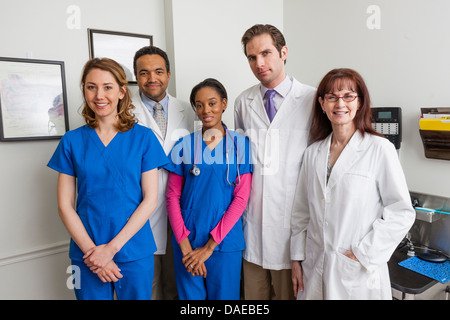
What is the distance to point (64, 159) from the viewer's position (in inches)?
51.4

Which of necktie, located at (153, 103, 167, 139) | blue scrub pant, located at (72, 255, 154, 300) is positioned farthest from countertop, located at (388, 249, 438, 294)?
necktie, located at (153, 103, 167, 139)

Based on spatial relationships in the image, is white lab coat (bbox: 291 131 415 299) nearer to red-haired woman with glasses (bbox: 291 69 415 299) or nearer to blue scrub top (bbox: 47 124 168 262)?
red-haired woman with glasses (bbox: 291 69 415 299)

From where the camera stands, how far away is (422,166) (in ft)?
5.43

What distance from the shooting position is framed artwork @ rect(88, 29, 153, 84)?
196cm

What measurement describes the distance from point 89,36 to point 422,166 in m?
2.06

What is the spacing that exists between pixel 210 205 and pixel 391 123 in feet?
3.56

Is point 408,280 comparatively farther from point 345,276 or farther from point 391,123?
point 391,123

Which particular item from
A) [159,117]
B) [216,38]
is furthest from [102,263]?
[216,38]

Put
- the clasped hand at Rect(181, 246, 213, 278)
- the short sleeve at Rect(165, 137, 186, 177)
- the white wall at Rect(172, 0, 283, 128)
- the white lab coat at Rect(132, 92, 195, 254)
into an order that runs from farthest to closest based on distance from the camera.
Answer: the white wall at Rect(172, 0, 283, 128) < the white lab coat at Rect(132, 92, 195, 254) < the short sleeve at Rect(165, 137, 186, 177) < the clasped hand at Rect(181, 246, 213, 278)

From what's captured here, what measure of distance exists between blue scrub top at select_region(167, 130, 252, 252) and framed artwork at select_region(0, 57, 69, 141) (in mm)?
846

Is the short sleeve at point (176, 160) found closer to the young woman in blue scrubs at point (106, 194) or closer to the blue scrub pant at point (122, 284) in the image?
the young woman in blue scrubs at point (106, 194)

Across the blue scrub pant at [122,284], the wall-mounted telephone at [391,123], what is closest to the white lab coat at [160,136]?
the blue scrub pant at [122,284]

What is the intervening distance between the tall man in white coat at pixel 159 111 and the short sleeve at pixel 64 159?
16.3 inches
